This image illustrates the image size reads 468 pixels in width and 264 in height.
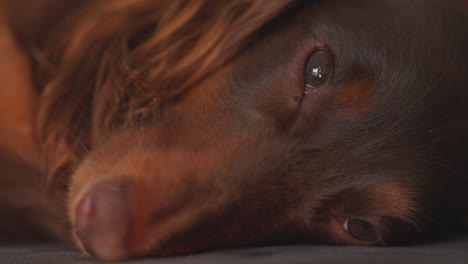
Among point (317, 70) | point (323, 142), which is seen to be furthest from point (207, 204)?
point (317, 70)

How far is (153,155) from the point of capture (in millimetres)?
1973

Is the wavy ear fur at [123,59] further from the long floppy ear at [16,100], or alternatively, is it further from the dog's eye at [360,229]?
the dog's eye at [360,229]

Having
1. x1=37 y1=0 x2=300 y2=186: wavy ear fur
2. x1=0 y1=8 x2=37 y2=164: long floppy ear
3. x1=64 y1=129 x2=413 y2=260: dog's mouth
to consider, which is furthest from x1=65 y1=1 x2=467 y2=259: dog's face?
x1=0 y1=8 x2=37 y2=164: long floppy ear

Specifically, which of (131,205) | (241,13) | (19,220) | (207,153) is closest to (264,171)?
(207,153)

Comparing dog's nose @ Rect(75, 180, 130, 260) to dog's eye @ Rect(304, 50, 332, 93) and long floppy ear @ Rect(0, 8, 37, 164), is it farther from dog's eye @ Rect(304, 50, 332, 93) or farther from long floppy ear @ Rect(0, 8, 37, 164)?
long floppy ear @ Rect(0, 8, 37, 164)

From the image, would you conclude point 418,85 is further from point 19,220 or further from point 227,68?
point 19,220

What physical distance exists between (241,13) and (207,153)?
0.84 metres

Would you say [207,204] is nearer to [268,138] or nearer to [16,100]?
[268,138]

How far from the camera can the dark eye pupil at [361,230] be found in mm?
2234

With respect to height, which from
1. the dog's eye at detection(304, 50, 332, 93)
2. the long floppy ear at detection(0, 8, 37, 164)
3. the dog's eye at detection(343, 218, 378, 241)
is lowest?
the long floppy ear at detection(0, 8, 37, 164)

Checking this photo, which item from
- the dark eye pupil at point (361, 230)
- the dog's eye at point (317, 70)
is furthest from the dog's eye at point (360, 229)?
the dog's eye at point (317, 70)

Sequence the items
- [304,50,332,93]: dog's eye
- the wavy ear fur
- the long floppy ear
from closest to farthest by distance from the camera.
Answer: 1. [304,50,332,93]: dog's eye
2. the wavy ear fur
3. the long floppy ear

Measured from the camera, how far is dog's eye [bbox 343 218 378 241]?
7.32 feet

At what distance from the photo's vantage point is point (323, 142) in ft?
6.88
